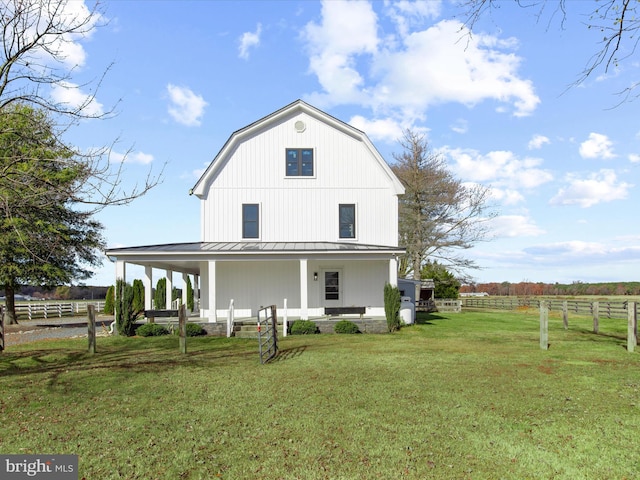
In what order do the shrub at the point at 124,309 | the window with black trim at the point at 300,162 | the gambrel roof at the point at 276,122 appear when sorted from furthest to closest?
1. the window with black trim at the point at 300,162
2. the gambrel roof at the point at 276,122
3. the shrub at the point at 124,309

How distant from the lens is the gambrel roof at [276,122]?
22.2m

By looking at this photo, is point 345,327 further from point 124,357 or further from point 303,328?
point 124,357

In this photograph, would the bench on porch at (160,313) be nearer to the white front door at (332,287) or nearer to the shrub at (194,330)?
the shrub at (194,330)

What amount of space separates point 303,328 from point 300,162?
8.42m

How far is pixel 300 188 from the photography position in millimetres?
22578

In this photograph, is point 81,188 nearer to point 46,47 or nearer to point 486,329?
point 46,47

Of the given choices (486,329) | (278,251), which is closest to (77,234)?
(278,251)

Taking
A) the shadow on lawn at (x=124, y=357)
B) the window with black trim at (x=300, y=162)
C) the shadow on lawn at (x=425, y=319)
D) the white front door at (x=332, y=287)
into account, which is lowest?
the shadow on lawn at (x=425, y=319)

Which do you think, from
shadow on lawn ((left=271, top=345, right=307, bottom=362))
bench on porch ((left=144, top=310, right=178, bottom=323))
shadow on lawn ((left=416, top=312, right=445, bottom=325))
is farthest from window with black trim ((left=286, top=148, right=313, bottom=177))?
shadow on lawn ((left=271, top=345, right=307, bottom=362))

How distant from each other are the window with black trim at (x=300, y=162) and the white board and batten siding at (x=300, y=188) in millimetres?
251

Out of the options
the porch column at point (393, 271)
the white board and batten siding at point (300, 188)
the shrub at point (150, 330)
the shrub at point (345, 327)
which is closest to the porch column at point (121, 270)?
the shrub at point (150, 330)

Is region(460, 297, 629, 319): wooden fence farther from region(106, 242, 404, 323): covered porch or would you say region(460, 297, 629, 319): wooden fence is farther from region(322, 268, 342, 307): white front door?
region(322, 268, 342, 307): white front door

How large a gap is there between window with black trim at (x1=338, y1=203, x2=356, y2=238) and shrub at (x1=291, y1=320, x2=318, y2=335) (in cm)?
558

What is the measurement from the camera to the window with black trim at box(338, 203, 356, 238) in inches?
895
